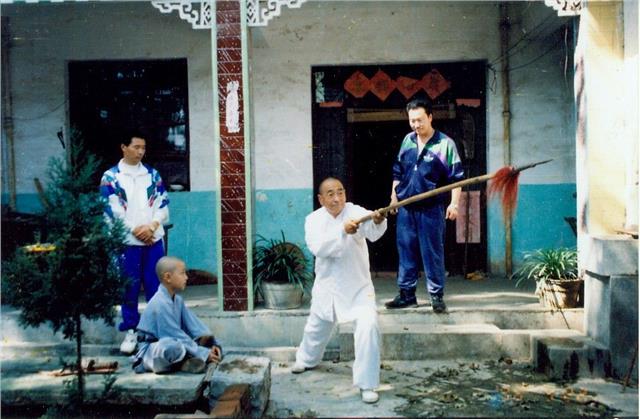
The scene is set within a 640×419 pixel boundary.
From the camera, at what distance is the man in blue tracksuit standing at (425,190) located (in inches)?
239

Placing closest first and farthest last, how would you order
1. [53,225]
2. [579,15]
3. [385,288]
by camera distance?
[53,225]
[579,15]
[385,288]

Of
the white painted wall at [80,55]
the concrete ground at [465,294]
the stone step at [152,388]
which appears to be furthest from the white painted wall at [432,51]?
the stone step at [152,388]

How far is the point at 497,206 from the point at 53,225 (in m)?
6.11

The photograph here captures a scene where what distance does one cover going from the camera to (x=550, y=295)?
6.33m

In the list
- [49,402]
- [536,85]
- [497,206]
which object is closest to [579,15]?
[536,85]

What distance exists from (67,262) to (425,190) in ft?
11.3

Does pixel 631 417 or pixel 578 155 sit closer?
pixel 631 417

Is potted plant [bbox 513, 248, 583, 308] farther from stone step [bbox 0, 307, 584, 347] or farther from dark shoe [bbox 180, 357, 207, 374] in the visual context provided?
dark shoe [bbox 180, 357, 207, 374]

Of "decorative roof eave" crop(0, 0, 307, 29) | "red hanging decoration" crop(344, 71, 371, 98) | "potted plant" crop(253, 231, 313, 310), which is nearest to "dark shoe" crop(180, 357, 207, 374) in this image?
"potted plant" crop(253, 231, 313, 310)

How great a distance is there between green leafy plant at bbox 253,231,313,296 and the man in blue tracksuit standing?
1054mm

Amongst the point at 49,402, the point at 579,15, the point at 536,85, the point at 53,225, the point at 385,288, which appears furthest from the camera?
the point at 536,85

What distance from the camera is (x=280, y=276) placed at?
653 cm

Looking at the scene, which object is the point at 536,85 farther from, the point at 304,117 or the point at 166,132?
the point at 166,132

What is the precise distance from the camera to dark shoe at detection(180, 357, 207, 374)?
485cm
